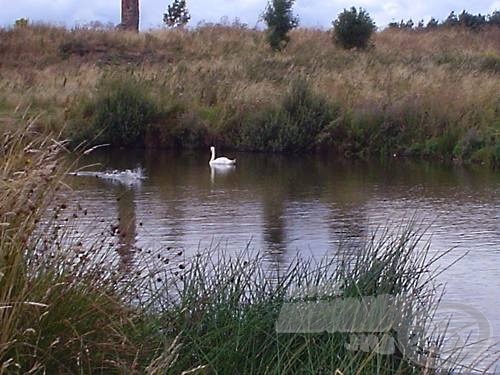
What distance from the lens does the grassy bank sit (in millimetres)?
4805

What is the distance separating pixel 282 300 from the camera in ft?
19.0

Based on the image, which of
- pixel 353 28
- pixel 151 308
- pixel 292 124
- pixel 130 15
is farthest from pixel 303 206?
pixel 130 15

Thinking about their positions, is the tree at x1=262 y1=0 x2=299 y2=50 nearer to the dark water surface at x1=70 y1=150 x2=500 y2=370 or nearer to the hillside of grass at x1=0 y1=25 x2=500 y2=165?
the hillside of grass at x1=0 y1=25 x2=500 y2=165

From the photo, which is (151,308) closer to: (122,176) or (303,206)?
(303,206)

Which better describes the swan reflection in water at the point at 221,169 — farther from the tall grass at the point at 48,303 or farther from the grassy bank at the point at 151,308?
the tall grass at the point at 48,303

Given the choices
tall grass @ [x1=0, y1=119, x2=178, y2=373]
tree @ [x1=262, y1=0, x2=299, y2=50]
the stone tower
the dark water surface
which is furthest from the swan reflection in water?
the stone tower

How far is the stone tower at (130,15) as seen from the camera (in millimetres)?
44562

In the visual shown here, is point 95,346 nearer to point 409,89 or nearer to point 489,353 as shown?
point 489,353

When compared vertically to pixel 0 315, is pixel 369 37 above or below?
above

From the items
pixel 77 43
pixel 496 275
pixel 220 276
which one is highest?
pixel 77 43

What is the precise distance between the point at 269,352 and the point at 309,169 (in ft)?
47.9

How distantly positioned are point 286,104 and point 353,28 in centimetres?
1548

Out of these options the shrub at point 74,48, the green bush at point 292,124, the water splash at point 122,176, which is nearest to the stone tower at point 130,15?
the shrub at point 74,48

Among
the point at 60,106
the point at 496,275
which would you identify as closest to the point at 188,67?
the point at 60,106
